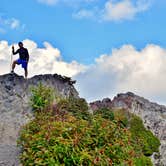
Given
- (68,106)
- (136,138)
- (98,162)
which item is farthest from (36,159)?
(136,138)

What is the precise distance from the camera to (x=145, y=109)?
87.4ft

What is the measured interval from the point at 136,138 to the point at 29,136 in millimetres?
7872

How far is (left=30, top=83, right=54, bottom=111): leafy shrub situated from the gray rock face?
0.32 meters

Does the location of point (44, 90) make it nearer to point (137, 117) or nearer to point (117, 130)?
point (137, 117)

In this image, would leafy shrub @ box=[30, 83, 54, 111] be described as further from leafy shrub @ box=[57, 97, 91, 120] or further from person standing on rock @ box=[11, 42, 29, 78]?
person standing on rock @ box=[11, 42, 29, 78]

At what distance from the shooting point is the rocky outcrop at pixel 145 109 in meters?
25.0

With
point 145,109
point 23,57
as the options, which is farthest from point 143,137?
point 23,57

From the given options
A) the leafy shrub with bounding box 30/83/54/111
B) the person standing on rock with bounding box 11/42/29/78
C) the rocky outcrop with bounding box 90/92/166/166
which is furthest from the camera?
the rocky outcrop with bounding box 90/92/166/166

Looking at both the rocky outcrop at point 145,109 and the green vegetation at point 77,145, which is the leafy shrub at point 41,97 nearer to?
the rocky outcrop at point 145,109

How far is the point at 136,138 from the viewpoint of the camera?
22.4 m

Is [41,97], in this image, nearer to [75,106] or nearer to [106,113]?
[75,106]

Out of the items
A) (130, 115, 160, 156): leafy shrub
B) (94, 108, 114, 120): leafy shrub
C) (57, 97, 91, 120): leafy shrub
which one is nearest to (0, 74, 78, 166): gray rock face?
(57, 97, 91, 120): leafy shrub

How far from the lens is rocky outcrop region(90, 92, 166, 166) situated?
Result: 24984mm

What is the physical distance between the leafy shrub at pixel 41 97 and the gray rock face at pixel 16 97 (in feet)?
1.05
